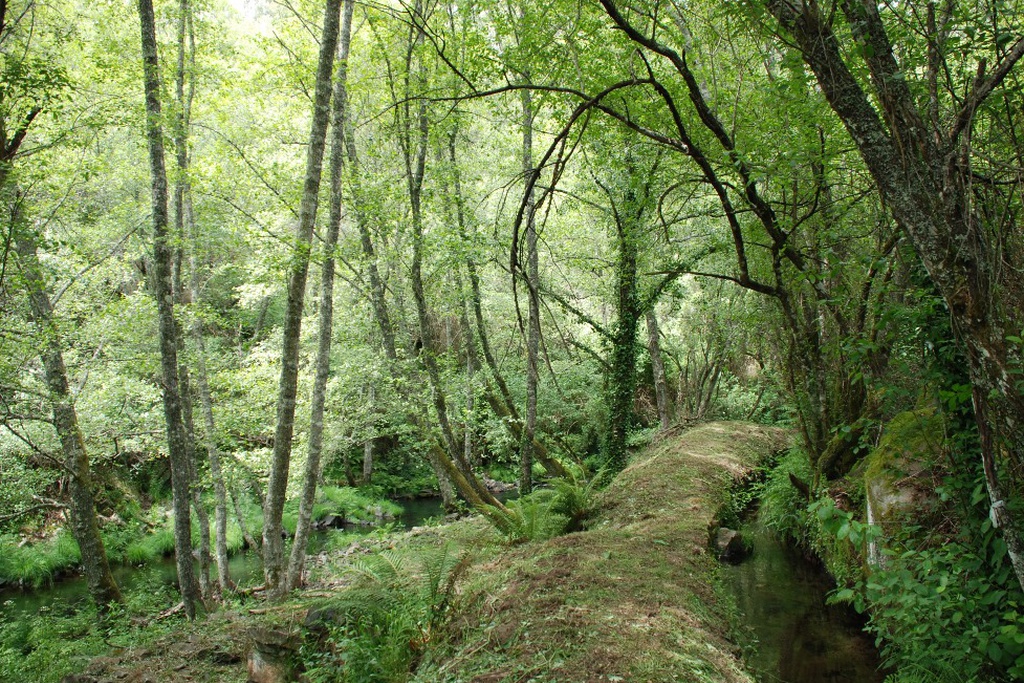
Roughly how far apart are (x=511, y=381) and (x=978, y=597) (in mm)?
13483

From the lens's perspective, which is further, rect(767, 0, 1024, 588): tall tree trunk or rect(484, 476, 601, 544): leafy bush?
rect(484, 476, 601, 544): leafy bush

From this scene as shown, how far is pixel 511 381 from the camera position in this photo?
1633 cm

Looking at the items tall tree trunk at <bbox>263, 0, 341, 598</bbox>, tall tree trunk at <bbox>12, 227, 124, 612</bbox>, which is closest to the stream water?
tall tree trunk at <bbox>12, 227, 124, 612</bbox>

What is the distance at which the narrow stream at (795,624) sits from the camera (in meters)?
4.76

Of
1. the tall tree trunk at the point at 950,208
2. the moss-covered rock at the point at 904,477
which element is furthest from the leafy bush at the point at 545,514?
the tall tree trunk at the point at 950,208

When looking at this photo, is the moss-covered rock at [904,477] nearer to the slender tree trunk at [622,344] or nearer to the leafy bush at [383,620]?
the leafy bush at [383,620]

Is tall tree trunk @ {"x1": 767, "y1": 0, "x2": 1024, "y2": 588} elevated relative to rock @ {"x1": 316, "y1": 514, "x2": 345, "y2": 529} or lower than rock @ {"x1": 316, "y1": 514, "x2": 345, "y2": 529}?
elevated

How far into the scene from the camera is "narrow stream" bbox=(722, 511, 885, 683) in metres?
4.76

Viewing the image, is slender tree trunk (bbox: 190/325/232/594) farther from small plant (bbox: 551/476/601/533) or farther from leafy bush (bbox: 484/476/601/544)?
small plant (bbox: 551/476/601/533)

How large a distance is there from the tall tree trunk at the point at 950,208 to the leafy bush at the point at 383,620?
3.85 m

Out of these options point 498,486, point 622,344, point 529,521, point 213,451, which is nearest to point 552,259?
point 622,344

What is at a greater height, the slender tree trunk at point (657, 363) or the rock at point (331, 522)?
the slender tree trunk at point (657, 363)

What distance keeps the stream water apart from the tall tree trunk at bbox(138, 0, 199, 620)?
393 cm

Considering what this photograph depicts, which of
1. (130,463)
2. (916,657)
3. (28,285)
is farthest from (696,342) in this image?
(130,463)
